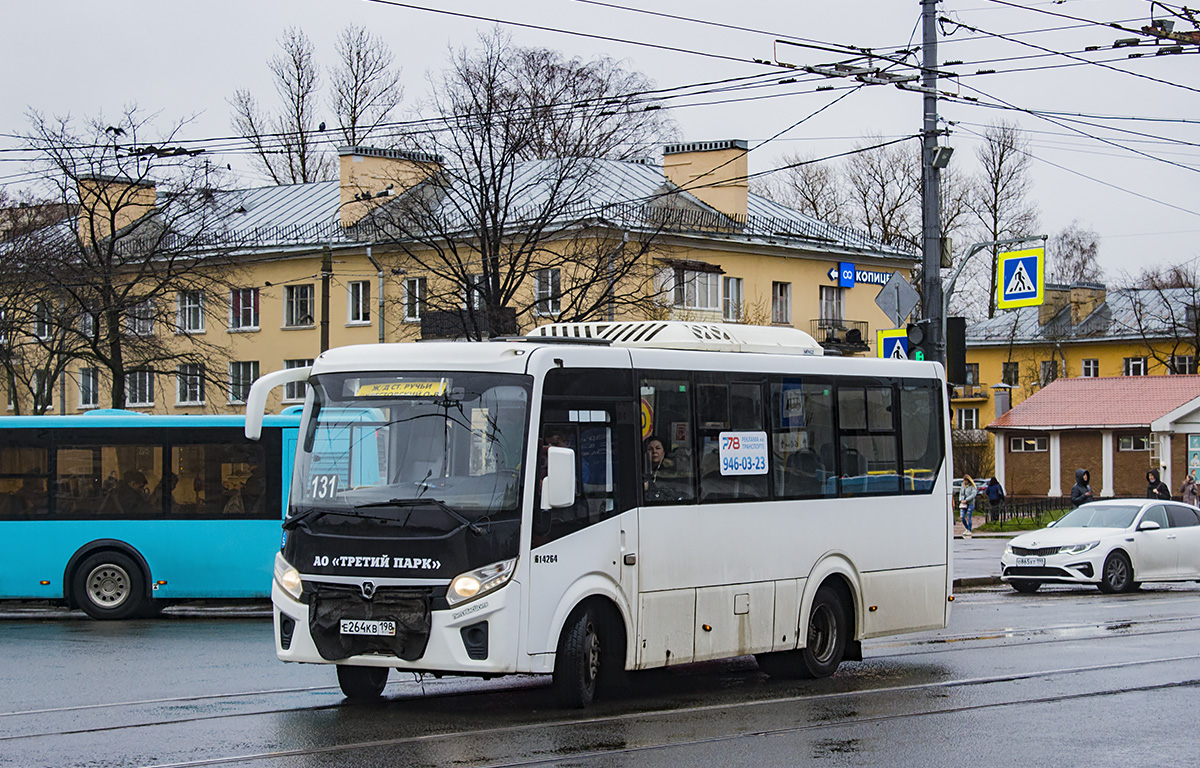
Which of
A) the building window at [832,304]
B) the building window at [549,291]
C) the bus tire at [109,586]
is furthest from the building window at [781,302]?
the bus tire at [109,586]

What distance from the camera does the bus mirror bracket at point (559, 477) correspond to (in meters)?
10.4

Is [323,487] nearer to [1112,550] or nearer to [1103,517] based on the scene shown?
[1112,550]

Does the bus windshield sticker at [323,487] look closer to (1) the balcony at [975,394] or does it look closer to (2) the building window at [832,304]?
(2) the building window at [832,304]

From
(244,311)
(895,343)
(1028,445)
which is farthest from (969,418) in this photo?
(895,343)

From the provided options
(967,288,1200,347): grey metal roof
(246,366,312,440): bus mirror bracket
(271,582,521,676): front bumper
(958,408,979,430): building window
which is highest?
(967,288,1200,347): grey metal roof

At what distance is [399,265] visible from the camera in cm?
4894

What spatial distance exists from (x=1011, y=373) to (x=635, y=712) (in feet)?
276

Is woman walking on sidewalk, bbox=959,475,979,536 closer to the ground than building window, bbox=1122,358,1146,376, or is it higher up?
closer to the ground

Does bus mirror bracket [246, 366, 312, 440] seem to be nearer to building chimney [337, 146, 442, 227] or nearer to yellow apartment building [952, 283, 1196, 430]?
building chimney [337, 146, 442, 227]

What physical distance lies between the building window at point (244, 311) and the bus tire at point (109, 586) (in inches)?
1603

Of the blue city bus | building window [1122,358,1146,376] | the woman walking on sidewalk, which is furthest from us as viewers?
building window [1122,358,1146,376]

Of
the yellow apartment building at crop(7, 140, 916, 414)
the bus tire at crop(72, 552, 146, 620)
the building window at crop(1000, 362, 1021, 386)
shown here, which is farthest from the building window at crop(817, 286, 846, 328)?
the bus tire at crop(72, 552, 146, 620)

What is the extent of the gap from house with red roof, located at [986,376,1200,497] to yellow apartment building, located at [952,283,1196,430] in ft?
40.5

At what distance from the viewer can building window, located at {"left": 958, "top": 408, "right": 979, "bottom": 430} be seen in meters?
96.0
